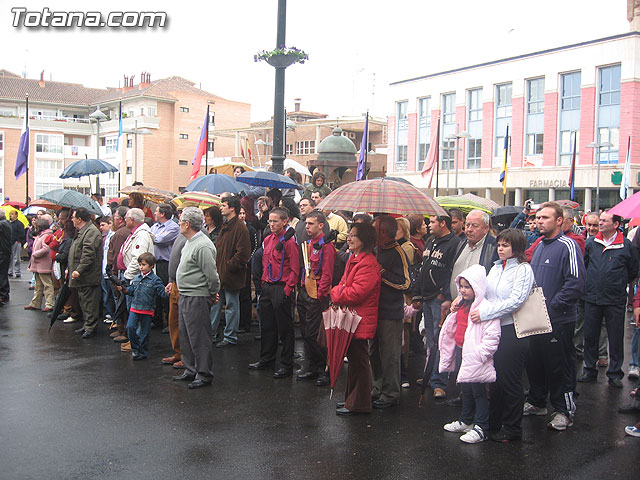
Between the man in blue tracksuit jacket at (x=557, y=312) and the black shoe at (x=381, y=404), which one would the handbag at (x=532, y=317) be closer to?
the man in blue tracksuit jacket at (x=557, y=312)

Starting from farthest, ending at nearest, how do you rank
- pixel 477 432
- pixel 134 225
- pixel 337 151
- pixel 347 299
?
1. pixel 337 151
2. pixel 134 225
3. pixel 347 299
4. pixel 477 432

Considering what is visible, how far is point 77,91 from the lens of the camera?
79875mm

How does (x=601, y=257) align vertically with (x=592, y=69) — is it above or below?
below

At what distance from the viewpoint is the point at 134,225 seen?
9734mm

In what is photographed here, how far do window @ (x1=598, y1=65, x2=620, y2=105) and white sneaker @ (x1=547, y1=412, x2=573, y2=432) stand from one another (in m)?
38.8

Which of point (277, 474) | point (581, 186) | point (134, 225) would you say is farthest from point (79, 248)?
point (581, 186)

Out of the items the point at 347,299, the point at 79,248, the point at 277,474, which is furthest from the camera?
the point at 79,248

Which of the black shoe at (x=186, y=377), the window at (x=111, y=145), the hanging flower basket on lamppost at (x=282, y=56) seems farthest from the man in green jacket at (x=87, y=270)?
the window at (x=111, y=145)

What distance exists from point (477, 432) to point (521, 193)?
4284cm

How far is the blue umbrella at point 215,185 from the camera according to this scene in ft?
41.7

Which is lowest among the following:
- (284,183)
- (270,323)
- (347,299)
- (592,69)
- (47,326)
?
(47,326)

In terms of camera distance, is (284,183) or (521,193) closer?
(284,183)

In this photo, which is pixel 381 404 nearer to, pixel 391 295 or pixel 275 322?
pixel 391 295

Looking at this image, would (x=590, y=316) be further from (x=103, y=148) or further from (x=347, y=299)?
(x=103, y=148)
